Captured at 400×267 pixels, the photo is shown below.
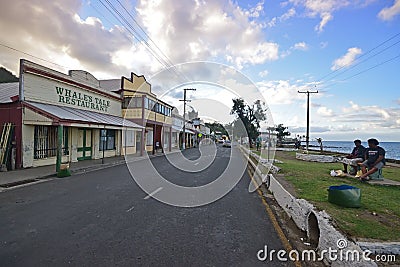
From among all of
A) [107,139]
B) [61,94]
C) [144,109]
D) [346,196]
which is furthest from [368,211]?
[144,109]

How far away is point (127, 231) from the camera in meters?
5.27

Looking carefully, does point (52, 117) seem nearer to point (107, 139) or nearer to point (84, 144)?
point (84, 144)

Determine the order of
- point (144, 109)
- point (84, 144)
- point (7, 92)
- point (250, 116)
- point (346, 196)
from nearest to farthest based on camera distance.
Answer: point (346, 196) → point (7, 92) → point (84, 144) → point (144, 109) → point (250, 116)

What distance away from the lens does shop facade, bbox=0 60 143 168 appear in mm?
13719

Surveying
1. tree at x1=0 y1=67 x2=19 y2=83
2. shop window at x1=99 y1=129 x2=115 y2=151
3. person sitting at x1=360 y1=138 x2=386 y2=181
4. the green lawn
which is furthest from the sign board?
tree at x1=0 y1=67 x2=19 y2=83

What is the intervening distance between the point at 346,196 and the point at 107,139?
1985 centimetres

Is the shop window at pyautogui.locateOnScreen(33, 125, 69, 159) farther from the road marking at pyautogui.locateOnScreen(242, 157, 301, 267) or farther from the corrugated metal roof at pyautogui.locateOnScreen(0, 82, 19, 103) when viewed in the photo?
the road marking at pyautogui.locateOnScreen(242, 157, 301, 267)

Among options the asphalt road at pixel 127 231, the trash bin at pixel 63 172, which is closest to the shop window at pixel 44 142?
the trash bin at pixel 63 172

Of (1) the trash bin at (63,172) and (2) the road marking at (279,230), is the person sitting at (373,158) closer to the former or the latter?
(2) the road marking at (279,230)

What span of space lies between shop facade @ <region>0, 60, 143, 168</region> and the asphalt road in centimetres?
610

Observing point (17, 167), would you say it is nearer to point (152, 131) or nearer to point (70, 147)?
point (70, 147)

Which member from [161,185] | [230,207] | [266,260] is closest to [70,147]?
[161,185]

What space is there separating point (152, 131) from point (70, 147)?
48.1 feet

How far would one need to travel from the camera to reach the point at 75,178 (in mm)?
12203
